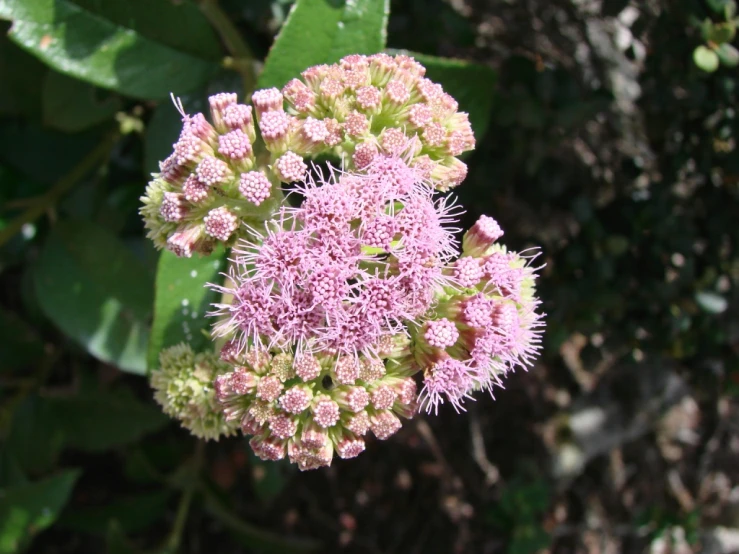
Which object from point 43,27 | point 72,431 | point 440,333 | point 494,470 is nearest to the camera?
point 440,333

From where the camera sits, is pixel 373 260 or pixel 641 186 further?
pixel 641 186

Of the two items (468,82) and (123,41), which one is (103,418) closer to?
(123,41)

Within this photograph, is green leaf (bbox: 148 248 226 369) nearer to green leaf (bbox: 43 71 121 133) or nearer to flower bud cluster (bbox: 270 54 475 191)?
flower bud cluster (bbox: 270 54 475 191)

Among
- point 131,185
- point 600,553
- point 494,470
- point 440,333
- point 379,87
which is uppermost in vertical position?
point 379,87

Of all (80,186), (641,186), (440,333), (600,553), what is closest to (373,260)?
(440,333)

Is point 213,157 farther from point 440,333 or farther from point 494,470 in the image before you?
point 494,470

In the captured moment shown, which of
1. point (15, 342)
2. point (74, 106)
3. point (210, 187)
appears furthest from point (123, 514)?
point (210, 187)

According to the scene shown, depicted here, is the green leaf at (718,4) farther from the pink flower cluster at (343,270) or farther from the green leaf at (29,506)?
the green leaf at (29,506)
